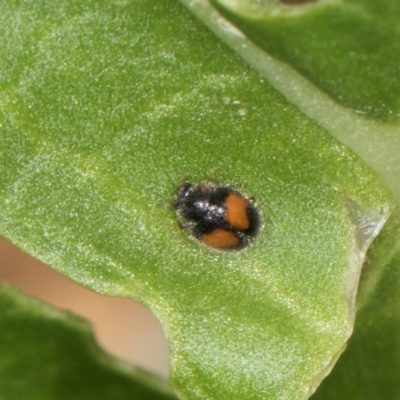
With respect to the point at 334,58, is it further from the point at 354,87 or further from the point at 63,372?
the point at 63,372

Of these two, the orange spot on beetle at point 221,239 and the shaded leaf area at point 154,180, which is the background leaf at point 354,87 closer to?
the shaded leaf area at point 154,180

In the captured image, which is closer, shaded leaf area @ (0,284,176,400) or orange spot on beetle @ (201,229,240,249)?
orange spot on beetle @ (201,229,240,249)

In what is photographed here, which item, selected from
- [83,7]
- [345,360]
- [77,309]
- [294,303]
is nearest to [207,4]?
[83,7]

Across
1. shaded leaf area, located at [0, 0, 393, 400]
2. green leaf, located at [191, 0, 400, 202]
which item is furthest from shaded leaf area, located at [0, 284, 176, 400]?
green leaf, located at [191, 0, 400, 202]

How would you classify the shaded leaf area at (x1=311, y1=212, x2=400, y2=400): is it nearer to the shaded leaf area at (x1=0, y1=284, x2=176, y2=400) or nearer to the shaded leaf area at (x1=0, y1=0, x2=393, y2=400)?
the shaded leaf area at (x1=0, y1=0, x2=393, y2=400)

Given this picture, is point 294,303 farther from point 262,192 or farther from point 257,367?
point 262,192

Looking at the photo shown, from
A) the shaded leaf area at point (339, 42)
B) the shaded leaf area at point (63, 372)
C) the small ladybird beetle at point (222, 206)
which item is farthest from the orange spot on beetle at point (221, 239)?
the shaded leaf area at point (63, 372)
